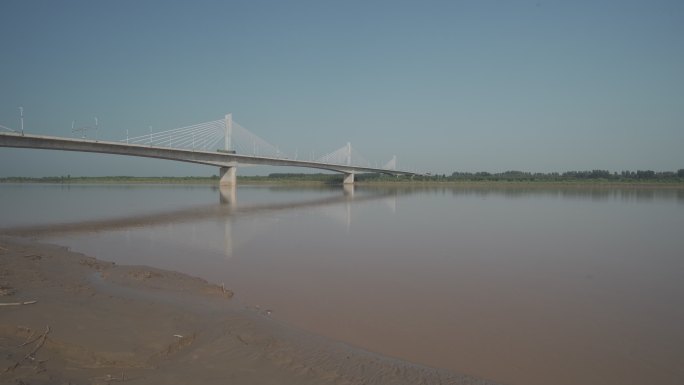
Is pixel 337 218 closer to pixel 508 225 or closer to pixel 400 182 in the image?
pixel 508 225

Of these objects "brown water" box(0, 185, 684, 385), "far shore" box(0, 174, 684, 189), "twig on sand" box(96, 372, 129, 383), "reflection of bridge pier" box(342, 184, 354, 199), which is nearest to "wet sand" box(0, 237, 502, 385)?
"twig on sand" box(96, 372, 129, 383)

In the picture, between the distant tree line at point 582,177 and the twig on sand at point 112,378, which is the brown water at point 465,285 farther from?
the distant tree line at point 582,177

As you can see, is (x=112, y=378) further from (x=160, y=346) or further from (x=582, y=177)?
(x=582, y=177)

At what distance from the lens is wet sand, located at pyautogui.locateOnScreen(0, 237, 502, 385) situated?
12.2 ft

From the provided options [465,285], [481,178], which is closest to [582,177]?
[481,178]

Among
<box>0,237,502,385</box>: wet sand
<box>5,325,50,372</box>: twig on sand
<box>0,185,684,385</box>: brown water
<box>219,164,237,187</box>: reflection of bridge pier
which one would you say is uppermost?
<box>219,164,237,187</box>: reflection of bridge pier

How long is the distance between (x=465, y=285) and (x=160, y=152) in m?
42.5

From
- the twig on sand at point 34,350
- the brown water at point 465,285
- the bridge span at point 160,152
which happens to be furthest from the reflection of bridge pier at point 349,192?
the twig on sand at point 34,350

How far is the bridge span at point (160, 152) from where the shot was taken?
32725mm

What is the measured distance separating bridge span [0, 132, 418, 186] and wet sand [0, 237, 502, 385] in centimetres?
3313

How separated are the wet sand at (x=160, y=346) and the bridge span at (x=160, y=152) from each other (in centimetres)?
3313

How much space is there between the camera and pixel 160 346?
4.30 metres

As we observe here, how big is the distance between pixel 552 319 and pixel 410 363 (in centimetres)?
310

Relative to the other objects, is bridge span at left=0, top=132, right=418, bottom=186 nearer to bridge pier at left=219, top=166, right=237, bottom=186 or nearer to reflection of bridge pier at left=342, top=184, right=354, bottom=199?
bridge pier at left=219, top=166, right=237, bottom=186
